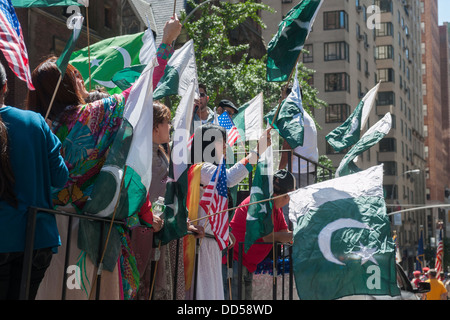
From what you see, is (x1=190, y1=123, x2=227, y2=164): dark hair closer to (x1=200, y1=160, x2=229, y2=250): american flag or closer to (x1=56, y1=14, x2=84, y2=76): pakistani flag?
(x1=200, y1=160, x2=229, y2=250): american flag

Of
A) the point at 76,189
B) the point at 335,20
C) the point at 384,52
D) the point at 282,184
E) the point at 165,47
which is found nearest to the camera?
the point at 76,189

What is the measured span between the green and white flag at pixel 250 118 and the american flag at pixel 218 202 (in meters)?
2.72

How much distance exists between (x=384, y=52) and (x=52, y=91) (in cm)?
6897

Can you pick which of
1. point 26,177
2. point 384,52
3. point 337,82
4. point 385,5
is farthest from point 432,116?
point 26,177

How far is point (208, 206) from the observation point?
18.4ft

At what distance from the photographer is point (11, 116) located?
3.84 metres

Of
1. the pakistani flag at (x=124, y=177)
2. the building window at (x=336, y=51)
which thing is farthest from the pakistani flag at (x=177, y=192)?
the building window at (x=336, y=51)

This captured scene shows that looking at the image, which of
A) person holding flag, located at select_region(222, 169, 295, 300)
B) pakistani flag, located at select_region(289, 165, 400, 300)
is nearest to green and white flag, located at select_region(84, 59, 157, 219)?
pakistani flag, located at select_region(289, 165, 400, 300)

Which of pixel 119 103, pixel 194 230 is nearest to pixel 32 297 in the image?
pixel 119 103

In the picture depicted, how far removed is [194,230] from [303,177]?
3.29 m

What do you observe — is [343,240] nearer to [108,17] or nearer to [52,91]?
[52,91]

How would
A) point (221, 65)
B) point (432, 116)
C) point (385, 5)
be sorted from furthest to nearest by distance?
point (432, 116) → point (385, 5) → point (221, 65)
